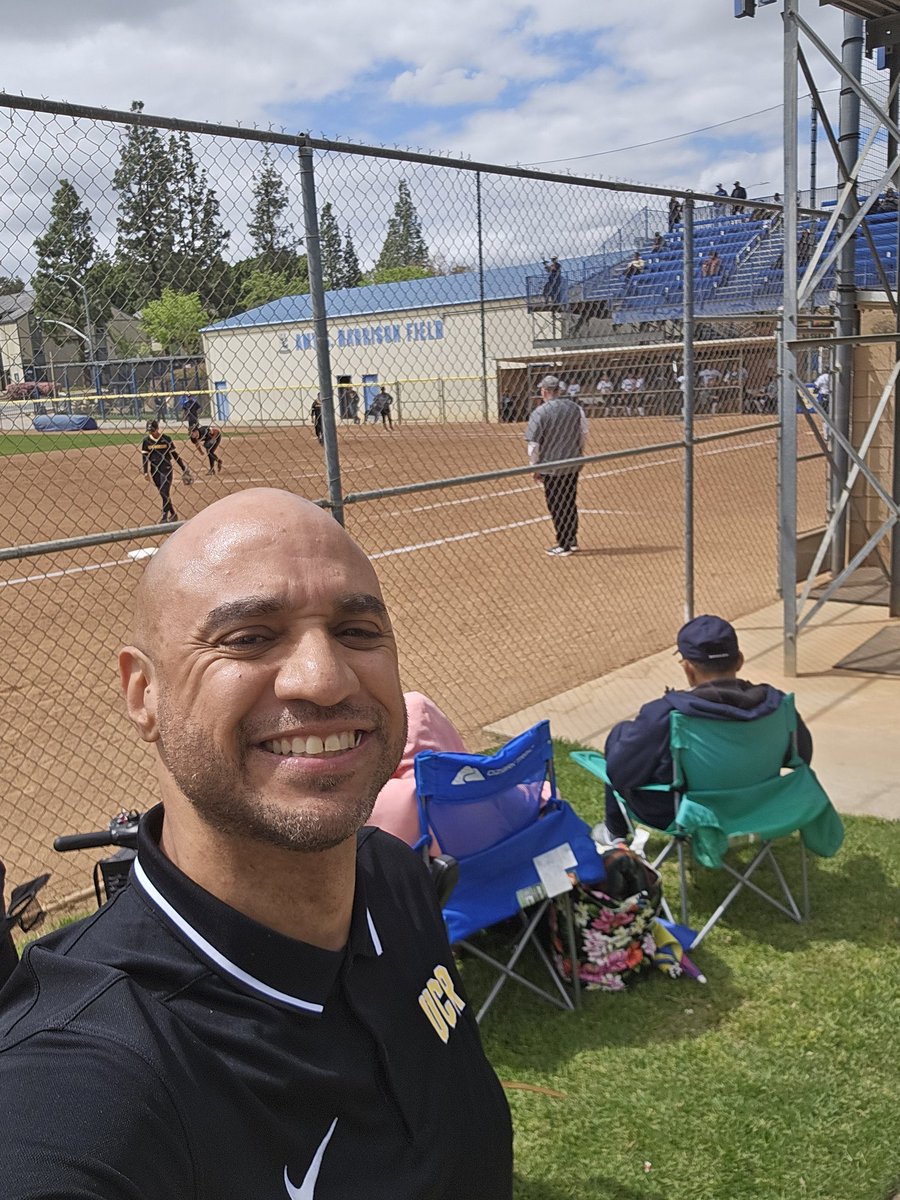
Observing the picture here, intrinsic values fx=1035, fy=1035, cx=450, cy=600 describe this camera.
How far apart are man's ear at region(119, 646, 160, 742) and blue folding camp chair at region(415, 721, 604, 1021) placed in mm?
1962

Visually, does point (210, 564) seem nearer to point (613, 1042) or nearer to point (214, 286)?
point (613, 1042)

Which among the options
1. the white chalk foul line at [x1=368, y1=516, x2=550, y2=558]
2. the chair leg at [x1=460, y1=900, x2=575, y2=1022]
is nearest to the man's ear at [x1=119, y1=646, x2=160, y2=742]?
the chair leg at [x1=460, y1=900, x2=575, y2=1022]

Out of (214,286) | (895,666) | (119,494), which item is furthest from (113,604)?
(119,494)

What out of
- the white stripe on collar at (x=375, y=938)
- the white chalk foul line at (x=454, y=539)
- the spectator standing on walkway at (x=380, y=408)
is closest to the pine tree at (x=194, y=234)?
the white stripe on collar at (x=375, y=938)

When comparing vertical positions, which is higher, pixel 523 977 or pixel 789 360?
pixel 789 360

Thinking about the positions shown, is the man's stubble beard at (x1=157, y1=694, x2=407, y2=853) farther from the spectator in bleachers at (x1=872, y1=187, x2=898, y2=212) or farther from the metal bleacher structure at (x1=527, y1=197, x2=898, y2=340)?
the spectator in bleachers at (x1=872, y1=187, x2=898, y2=212)

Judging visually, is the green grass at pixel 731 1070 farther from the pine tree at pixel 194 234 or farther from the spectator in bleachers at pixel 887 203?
the spectator in bleachers at pixel 887 203

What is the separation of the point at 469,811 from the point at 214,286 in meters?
2.39

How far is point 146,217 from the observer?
396cm

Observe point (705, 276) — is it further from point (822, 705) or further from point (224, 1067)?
point (224, 1067)

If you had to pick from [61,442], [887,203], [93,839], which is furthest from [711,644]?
[887,203]

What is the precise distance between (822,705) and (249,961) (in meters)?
5.61

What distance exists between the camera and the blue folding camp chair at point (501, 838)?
3311mm

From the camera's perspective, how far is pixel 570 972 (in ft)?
11.5
